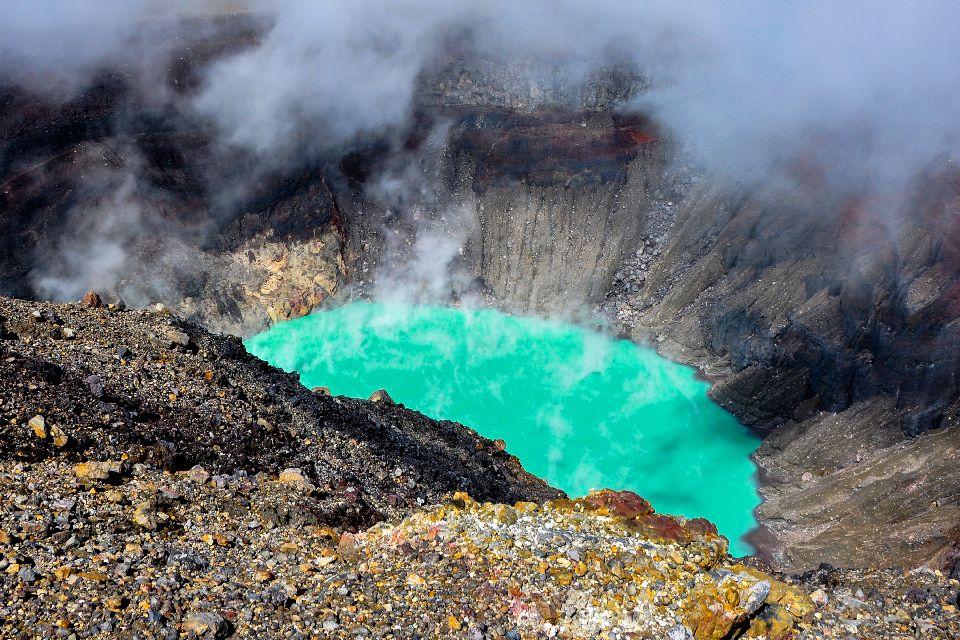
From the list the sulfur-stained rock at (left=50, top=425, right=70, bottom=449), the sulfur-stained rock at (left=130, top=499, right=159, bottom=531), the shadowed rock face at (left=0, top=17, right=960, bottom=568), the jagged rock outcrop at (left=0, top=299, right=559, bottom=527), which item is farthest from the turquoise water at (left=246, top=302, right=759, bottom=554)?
the sulfur-stained rock at (left=130, top=499, right=159, bottom=531)

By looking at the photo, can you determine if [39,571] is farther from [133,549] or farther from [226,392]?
[226,392]

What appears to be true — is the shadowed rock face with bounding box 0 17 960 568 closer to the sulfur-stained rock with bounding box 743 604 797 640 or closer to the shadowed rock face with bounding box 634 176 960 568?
the shadowed rock face with bounding box 634 176 960 568

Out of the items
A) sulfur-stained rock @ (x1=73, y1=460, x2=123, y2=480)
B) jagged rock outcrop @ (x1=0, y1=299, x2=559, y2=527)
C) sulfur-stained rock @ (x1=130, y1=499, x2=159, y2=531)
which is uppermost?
jagged rock outcrop @ (x1=0, y1=299, x2=559, y2=527)

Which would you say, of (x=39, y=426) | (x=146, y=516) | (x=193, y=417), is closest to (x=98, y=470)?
(x=146, y=516)

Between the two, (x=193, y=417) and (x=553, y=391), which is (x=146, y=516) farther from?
(x=553, y=391)

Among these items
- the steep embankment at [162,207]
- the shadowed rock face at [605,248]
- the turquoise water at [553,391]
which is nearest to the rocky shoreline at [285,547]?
the shadowed rock face at [605,248]

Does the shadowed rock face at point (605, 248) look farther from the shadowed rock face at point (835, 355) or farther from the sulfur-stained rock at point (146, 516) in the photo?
the sulfur-stained rock at point (146, 516)
